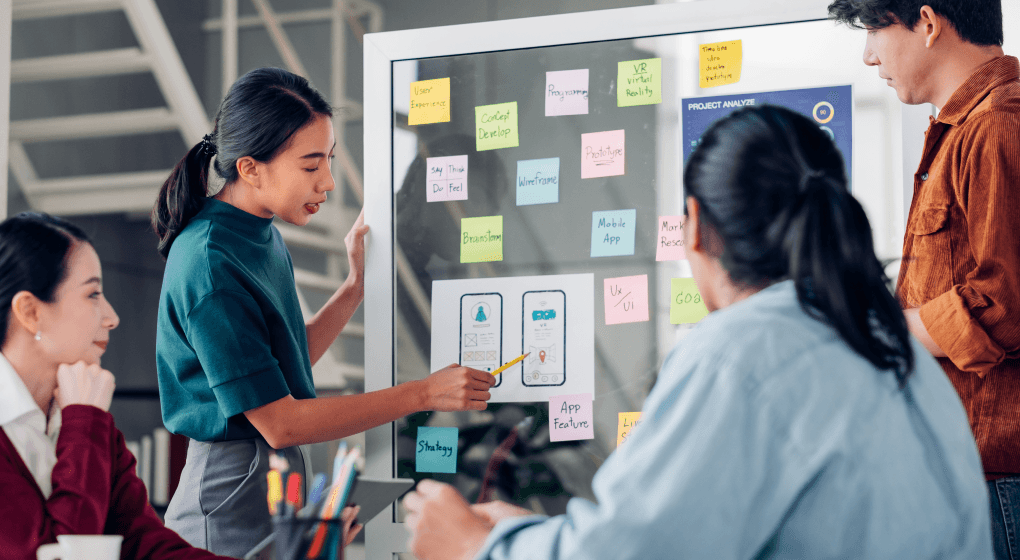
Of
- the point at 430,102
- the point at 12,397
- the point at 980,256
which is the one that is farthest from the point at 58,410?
the point at 980,256

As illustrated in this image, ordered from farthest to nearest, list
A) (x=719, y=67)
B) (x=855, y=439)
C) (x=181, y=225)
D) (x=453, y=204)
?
(x=453, y=204) < (x=719, y=67) < (x=181, y=225) < (x=855, y=439)

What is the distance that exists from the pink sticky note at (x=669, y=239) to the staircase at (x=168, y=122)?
5.28ft

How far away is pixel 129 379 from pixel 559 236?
2472mm

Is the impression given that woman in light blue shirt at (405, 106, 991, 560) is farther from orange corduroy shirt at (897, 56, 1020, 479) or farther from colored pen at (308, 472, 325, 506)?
orange corduroy shirt at (897, 56, 1020, 479)

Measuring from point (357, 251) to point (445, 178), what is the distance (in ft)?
0.80

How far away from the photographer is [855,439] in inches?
25.9

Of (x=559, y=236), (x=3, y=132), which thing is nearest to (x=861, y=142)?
(x=559, y=236)

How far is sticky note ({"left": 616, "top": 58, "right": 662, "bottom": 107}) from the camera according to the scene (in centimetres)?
163

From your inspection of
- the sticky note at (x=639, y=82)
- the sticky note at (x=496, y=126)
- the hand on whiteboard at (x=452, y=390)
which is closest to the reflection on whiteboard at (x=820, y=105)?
the sticky note at (x=639, y=82)

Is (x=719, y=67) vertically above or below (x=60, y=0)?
below

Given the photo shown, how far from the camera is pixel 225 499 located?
53.1 inches

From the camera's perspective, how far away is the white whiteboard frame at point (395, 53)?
1.59 m

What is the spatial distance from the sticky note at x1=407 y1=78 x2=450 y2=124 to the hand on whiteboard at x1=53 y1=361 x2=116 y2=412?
0.91 m

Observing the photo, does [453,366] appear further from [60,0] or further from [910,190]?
[60,0]
